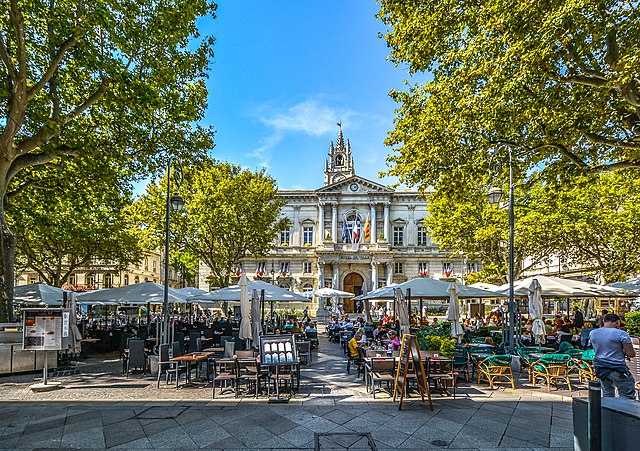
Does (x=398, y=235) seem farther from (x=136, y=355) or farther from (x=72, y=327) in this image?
(x=72, y=327)

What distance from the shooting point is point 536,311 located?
12.7m

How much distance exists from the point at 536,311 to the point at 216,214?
1921 cm

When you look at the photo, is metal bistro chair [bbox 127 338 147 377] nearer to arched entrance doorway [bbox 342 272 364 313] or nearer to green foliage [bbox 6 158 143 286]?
green foliage [bbox 6 158 143 286]

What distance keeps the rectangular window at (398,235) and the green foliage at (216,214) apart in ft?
78.3

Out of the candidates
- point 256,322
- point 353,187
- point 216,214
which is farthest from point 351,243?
point 256,322

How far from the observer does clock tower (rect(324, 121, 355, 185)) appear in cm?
6038

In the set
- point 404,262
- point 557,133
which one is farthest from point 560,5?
point 404,262

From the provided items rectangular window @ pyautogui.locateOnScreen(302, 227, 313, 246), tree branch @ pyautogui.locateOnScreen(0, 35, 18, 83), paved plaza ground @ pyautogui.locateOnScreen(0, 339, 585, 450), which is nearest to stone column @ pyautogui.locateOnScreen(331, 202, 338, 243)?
rectangular window @ pyautogui.locateOnScreen(302, 227, 313, 246)

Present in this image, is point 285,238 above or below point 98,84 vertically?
below

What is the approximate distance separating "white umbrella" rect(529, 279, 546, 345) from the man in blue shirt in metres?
6.03

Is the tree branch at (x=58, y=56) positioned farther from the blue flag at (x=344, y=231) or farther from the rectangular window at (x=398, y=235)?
the rectangular window at (x=398, y=235)

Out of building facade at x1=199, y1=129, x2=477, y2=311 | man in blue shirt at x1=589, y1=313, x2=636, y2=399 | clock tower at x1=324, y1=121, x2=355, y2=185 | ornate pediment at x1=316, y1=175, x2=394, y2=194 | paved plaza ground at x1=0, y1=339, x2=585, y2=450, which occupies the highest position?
clock tower at x1=324, y1=121, x2=355, y2=185

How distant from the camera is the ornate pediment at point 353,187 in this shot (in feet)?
158

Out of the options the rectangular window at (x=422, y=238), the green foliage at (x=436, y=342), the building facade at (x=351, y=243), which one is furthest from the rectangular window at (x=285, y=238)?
the green foliage at (x=436, y=342)
